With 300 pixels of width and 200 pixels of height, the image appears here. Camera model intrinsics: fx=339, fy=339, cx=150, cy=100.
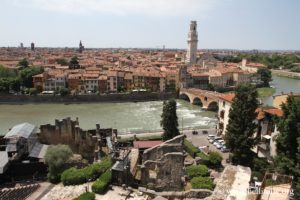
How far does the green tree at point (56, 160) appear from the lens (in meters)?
21.6

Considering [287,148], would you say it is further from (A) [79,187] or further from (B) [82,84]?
(B) [82,84]

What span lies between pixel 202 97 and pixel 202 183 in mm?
36215

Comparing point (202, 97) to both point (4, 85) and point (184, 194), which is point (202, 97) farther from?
point (184, 194)

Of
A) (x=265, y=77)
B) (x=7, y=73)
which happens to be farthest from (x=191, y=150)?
(x=265, y=77)

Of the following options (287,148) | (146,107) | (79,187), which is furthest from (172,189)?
(146,107)

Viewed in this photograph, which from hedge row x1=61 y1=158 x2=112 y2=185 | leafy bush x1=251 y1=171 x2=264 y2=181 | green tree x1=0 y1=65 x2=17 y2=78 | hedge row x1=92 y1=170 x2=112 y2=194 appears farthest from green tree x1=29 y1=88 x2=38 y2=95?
leafy bush x1=251 y1=171 x2=264 y2=181

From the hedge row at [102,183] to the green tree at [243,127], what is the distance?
1039 centimetres

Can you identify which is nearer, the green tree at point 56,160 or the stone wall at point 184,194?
the stone wall at point 184,194

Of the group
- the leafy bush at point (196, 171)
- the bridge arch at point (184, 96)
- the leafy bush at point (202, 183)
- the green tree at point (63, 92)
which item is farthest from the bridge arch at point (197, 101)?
the leafy bush at point (202, 183)

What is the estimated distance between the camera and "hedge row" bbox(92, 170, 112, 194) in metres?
17.2

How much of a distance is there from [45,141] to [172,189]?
1284 cm

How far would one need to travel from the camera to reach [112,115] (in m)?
47.5

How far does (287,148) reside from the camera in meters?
20.5

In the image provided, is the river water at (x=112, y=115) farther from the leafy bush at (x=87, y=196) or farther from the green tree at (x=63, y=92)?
the leafy bush at (x=87, y=196)
